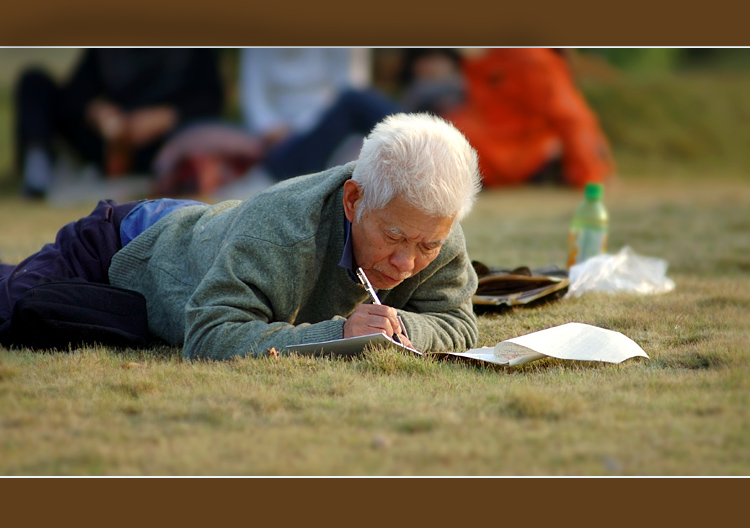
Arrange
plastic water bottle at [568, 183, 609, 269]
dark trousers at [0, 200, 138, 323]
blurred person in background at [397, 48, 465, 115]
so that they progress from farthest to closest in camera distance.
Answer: blurred person in background at [397, 48, 465, 115], plastic water bottle at [568, 183, 609, 269], dark trousers at [0, 200, 138, 323]

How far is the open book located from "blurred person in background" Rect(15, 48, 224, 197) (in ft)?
31.2

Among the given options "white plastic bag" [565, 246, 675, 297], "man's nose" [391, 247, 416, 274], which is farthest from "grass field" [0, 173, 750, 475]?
"white plastic bag" [565, 246, 675, 297]

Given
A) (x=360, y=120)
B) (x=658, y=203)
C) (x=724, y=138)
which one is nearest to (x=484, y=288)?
(x=658, y=203)

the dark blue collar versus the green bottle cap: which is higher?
the green bottle cap

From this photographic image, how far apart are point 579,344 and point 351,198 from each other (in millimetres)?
1146

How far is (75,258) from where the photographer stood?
3658 millimetres

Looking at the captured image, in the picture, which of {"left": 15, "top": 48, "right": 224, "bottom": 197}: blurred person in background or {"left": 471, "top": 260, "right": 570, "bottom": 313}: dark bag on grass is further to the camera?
{"left": 15, "top": 48, "right": 224, "bottom": 197}: blurred person in background

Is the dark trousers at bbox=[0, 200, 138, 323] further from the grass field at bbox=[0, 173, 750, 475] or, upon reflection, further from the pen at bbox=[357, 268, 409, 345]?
the pen at bbox=[357, 268, 409, 345]

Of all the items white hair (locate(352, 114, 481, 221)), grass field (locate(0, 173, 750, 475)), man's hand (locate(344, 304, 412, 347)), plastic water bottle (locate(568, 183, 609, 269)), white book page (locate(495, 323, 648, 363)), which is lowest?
grass field (locate(0, 173, 750, 475))

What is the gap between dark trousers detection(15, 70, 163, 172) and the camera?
11.6 m

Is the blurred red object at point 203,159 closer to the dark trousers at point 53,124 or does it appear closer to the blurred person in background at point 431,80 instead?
the dark trousers at point 53,124

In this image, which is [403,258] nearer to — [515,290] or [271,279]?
[271,279]

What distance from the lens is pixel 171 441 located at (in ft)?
7.55

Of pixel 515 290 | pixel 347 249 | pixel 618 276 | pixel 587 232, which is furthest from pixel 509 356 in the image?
pixel 587 232
